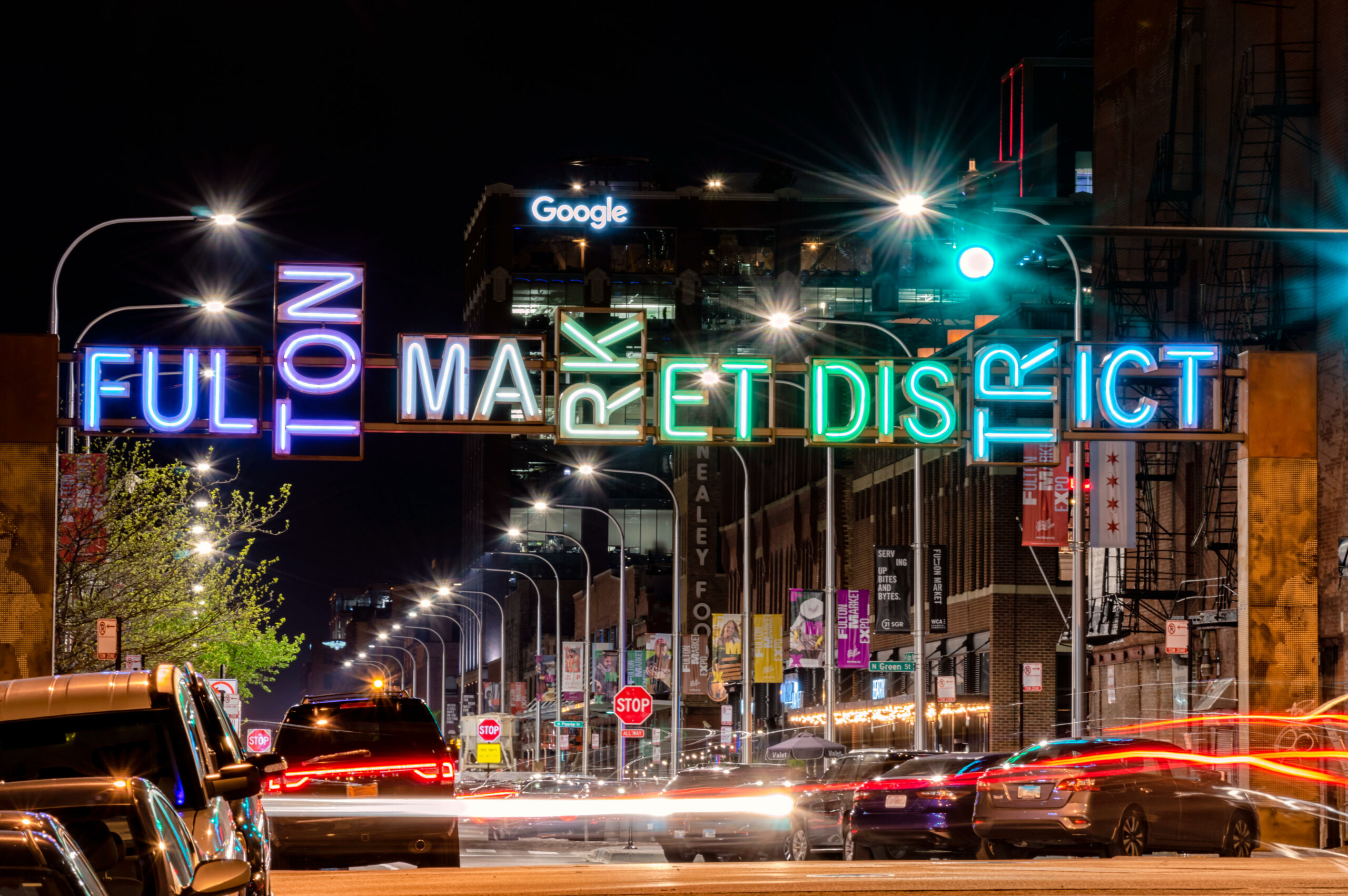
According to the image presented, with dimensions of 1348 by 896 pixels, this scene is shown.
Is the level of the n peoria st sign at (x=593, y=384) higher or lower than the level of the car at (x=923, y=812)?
higher

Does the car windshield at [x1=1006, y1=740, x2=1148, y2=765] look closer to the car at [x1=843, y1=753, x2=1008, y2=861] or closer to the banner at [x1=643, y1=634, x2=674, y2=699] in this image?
the car at [x1=843, y1=753, x2=1008, y2=861]

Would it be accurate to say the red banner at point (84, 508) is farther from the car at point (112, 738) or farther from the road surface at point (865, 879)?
the car at point (112, 738)

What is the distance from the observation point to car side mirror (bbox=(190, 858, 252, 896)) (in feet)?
23.9

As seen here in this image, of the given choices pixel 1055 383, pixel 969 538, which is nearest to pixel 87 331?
pixel 1055 383

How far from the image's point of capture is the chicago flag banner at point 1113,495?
129ft

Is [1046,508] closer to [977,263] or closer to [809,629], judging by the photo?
[809,629]

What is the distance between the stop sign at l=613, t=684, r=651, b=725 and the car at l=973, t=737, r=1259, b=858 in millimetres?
24153

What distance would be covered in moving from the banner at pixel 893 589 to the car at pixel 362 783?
23760 millimetres

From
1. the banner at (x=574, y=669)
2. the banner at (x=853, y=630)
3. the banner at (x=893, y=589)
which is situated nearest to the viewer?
the banner at (x=893, y=589)

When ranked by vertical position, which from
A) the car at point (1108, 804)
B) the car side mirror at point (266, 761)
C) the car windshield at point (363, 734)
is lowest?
the car at point (1108, 804)

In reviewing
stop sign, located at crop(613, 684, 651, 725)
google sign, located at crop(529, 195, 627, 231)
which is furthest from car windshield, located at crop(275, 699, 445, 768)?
google sign, located at crop(529, 195, 627, 231)

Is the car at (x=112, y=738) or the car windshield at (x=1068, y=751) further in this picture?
the car windshield at (x=1068, y=751)

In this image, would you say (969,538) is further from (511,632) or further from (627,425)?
(511,632)

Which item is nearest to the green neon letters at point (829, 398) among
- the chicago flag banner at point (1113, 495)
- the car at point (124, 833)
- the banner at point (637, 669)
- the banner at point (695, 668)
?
the chicago flag banner at point (1113, 495)
